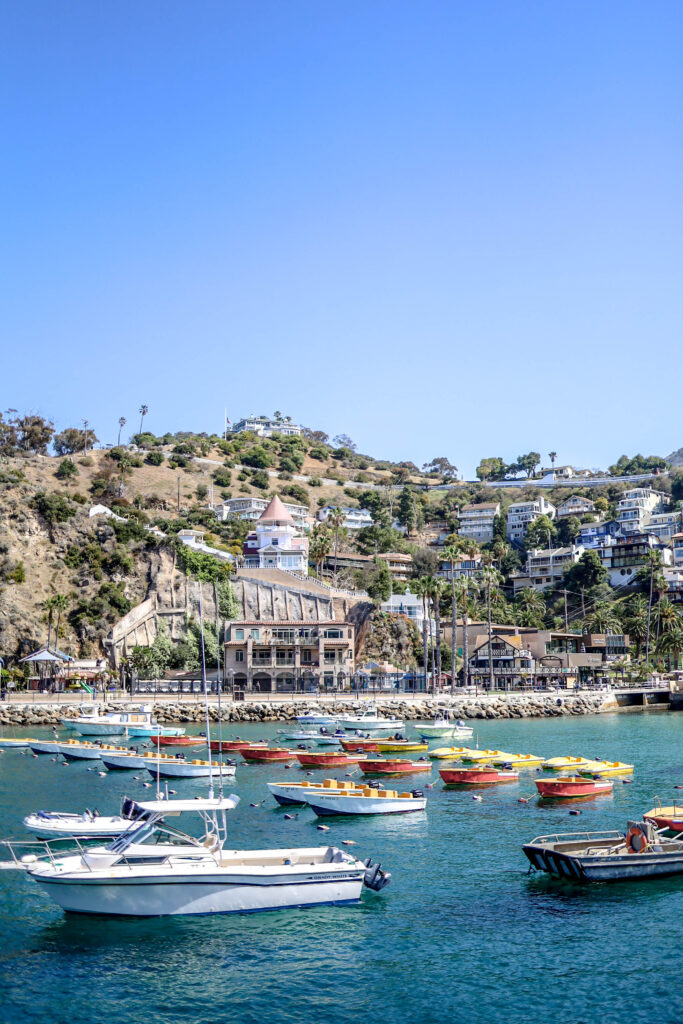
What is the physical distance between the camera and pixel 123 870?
27562 millimetres

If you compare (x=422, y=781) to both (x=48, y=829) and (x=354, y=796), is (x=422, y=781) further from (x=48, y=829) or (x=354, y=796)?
(x=48, y=829)

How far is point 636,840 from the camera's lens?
32.8 m

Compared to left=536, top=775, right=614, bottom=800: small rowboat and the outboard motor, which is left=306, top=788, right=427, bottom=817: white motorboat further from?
the outboard motor

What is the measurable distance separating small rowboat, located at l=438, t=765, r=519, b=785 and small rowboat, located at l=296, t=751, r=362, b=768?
879cm

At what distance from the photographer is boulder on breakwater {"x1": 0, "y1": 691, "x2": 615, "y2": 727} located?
3671 inches

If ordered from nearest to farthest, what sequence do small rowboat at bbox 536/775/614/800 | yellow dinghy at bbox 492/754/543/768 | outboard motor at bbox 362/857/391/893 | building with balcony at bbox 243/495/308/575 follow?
outboard motor at bbox 362/857/391/893 < small rowboat at bbox 536/775/614/800 < yellow dinghy at bbox 492/754/543/768 < building with balcony at bbox 243/495/308/575

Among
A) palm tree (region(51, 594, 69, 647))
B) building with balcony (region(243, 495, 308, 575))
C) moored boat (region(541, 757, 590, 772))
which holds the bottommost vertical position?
moored boat (region(541, 757, 590, 772))

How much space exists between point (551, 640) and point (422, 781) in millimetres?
90522

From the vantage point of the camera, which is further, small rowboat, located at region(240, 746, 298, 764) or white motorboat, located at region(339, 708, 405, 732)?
white motorboat, located at region(339, 708, 405, 732)

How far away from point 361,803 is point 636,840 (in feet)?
49.4

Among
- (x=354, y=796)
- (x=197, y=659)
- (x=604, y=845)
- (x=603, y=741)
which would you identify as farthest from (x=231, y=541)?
(x=604, y=845)

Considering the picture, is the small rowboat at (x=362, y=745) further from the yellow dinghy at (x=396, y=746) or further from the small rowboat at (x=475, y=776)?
the small rowboat at (x=475, y=776)

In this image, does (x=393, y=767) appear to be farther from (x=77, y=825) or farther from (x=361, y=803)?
(x=77, y=825)

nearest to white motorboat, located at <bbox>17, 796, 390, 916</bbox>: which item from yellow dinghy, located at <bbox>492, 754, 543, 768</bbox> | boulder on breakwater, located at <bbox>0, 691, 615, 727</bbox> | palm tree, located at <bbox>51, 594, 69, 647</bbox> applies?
yellow dinghy, located at <bbox>492, 754, 543, 768</bbox>
